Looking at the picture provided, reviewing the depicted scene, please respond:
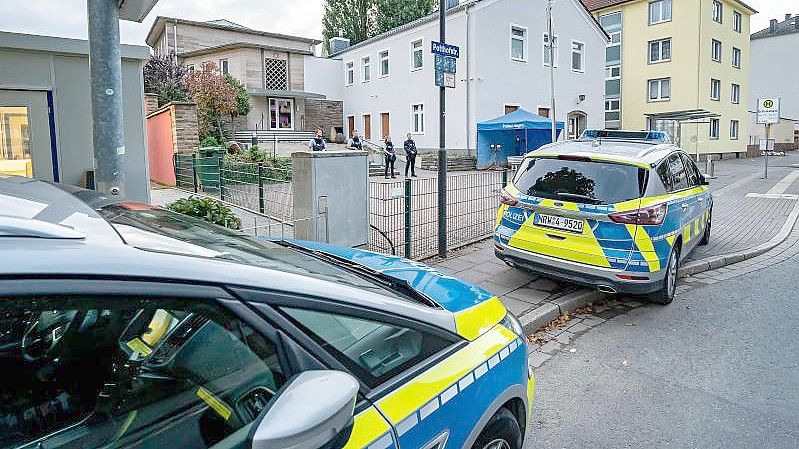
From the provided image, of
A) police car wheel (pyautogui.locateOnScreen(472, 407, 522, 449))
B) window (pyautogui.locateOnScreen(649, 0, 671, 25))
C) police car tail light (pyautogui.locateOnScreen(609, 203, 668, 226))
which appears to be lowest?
police car wheel (pyautogui.locateOnScreen(472, 407, 522, 449))

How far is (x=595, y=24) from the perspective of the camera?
107ft

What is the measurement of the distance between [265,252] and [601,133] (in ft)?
21.7

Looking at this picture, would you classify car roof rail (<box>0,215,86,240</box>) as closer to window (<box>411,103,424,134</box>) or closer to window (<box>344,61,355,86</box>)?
window (<box>411,103,424,134</box>)

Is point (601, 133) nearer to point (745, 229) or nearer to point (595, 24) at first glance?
point (745, 229)

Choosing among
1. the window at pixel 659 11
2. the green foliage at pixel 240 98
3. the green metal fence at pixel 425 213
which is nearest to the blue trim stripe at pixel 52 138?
the green metal fence at pixel 425 213

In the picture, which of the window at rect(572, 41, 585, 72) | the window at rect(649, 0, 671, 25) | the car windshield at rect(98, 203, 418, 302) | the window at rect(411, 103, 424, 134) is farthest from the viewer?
the window at rect(649, 0, 671, 25)

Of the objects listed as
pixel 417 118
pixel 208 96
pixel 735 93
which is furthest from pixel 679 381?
pixel 735 93

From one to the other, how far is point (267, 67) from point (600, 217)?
102ft

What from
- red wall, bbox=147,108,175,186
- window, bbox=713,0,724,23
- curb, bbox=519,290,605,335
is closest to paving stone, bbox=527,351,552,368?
curb, bbox=519,290,605,335

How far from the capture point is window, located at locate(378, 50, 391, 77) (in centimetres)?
3088

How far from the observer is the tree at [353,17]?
50.9 metres

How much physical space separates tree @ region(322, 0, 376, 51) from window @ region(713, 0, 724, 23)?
28407mm

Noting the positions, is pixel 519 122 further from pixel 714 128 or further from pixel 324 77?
pixel 714 128

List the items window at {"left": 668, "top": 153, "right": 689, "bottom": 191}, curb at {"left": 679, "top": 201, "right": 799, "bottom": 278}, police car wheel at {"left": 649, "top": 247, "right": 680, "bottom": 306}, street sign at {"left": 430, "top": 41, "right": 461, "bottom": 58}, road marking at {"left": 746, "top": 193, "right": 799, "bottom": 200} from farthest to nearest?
road marking at {"left": 746, "top": 193, "right": 799, "bottom": 200}
curb at {"left": 679, "top": 201, "right": 799, "bottom": 278}
street sign at {"left": 430, "top": 41, "right": 461, "bottom": 58}
window at {"left": 668, "top": 153, "right": 689, "bottom": 191}
police car wheel at {"left": 649, "top": 247, "right": 680, "bottom": 306}
